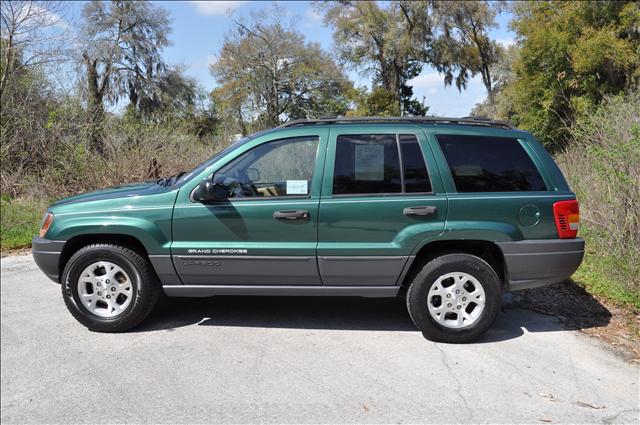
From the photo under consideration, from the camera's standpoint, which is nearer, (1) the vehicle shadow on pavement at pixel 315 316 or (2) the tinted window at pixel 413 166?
(2) the tinted window at pixel 413 166

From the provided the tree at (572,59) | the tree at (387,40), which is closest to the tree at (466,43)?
the tree at (387,40)

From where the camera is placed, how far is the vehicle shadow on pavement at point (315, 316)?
4727mm

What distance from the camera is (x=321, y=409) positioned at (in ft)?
11.0

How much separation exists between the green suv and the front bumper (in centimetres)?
2

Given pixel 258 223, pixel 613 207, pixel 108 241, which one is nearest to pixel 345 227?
pixel 258 223

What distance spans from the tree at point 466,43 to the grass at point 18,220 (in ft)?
107

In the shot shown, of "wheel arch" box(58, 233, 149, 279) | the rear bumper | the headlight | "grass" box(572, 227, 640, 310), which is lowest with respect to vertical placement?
"grass" box(572, 227, 640, 310)

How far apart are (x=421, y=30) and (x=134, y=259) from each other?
3583 cm

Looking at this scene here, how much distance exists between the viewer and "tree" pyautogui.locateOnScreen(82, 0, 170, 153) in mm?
36906

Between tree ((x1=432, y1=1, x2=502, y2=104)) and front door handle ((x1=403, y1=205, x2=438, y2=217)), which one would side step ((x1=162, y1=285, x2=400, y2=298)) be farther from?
tree ((x1=432, y1=1, x2=502, y2=104))

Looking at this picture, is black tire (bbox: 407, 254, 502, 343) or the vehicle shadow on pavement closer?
black tire (bbox: 407, 254, 502, 343)

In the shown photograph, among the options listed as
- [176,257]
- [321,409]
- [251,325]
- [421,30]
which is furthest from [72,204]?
[421,30]

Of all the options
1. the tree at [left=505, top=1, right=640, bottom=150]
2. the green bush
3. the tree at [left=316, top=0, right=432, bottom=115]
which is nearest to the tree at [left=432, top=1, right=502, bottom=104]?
the tree at [left=316, top=0, right=432, bottom=115]

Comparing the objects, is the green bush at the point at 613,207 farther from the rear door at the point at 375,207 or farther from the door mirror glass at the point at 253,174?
the door mirror glass at the point at 253,174
